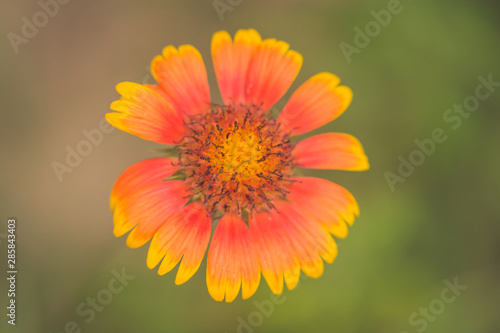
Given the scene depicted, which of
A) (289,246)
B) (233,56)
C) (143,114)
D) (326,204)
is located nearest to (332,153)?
(326,204)

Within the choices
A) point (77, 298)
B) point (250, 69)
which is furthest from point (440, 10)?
point (77, 298)

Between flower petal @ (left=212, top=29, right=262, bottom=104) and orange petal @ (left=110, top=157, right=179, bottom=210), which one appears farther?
flower petal @ (left=212, top=29, right=262, bottom=104)

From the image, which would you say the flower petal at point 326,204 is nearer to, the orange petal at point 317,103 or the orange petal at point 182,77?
the orange petal at point 317,103

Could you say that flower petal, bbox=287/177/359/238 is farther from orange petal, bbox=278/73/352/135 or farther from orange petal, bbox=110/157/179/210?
orange petal, bbox=110/157/179/210

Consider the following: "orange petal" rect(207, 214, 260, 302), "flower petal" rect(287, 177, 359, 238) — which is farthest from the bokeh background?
"orange petal" rect(207, 214, 260, 302)

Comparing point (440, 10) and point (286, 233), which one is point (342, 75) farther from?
point (286, 233)

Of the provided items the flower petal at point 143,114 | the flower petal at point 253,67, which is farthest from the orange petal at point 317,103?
the flower petal at point 143,114

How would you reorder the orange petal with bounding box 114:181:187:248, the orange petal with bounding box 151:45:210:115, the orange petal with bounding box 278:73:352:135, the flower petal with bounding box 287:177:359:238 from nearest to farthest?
the orange petal with bounding box 114:181:187:248 < the orange petal with bounding box 151:45:210:115 < the flower petal with bounding box 287:177:359:238 < the orange petal with bounding box 278:73:352:135
